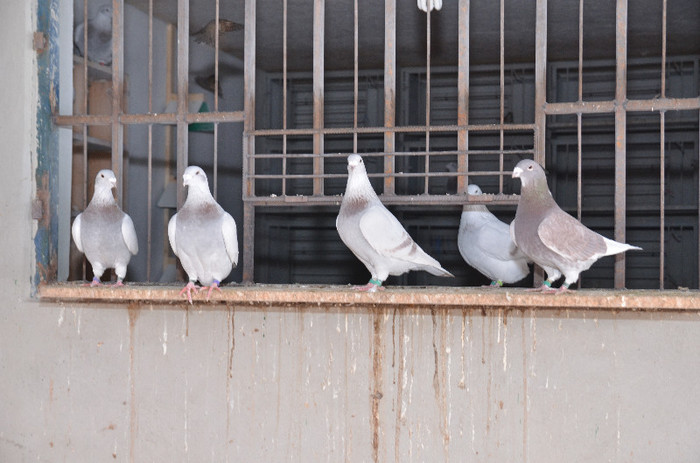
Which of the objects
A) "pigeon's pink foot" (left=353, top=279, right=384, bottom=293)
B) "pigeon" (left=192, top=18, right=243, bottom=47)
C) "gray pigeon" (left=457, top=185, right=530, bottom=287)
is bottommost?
"pigeon's pink foot" (left=353, top=279, right=384, bottom=293)

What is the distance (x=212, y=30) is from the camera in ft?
21.5

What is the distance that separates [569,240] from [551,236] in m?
0.08

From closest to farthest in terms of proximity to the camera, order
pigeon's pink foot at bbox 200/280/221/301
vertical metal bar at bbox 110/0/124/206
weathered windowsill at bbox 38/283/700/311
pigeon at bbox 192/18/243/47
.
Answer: weathered windowsill at bbox 38/283/700/311 < pigeon's pink foot at bbox 200/280/221/301 < vertical metal bar at bbox 110/0/124/206 < pigeon at bbox 192/18/243/47

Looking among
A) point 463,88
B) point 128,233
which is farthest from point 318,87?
point 128,233

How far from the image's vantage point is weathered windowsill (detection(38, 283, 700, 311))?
304 cm

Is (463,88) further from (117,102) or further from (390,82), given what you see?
(117,102)

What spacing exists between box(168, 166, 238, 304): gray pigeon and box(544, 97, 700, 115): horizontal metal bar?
5.59ft

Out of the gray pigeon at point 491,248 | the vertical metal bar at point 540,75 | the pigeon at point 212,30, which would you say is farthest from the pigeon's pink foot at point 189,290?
the pigeon at point 212,30

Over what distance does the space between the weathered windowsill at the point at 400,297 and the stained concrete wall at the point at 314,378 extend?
0.31 ft

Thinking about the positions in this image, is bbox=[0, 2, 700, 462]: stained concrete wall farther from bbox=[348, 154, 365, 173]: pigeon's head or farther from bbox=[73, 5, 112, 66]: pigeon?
bbox=[73, 5, 112, 66]: pigeon

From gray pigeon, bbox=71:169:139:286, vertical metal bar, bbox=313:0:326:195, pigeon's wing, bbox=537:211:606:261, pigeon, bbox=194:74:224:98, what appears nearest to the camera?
pigeon's wing, bbox=537:211:606:261

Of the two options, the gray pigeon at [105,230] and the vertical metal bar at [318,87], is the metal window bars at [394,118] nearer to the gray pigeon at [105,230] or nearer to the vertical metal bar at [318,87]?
the vertical metal bar at [318,87]

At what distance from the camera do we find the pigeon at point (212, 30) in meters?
6.44

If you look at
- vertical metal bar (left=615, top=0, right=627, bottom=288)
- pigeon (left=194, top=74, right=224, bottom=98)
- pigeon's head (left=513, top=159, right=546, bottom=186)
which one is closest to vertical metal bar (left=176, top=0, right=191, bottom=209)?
pigeon's head (left=513, top=159, right=546, bottom=186)
